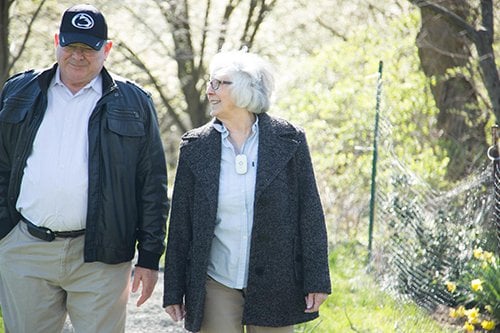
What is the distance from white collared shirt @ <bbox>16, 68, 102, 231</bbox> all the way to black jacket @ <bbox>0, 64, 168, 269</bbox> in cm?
4

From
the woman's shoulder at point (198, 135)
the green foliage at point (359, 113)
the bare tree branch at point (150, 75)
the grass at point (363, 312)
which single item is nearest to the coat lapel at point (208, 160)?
the woman's shoulder at point (198, 135)

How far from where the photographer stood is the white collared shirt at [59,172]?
4320mm

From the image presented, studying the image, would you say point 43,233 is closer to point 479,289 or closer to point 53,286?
point 53,286

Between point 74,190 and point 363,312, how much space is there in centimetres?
327

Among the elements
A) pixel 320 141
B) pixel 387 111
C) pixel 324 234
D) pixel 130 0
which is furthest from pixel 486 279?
pixel 130 0

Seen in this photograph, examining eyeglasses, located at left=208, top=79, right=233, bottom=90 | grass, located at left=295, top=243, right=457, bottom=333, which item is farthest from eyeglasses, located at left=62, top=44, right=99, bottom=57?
grass, located at left=295, top=243, right=457, bottom=333

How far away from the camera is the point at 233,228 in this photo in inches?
170

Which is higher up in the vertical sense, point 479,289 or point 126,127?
point 126,127

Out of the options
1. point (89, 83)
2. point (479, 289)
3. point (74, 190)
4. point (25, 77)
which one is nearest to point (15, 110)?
point (25, 77)

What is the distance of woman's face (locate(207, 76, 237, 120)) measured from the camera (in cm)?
439

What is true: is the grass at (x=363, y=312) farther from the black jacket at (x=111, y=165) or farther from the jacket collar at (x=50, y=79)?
the jacket collar at (x=50, y=79)

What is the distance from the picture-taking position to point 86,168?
434cm

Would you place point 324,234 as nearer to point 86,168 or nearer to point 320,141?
point 86,168

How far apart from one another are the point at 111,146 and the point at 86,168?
0.50 ft
